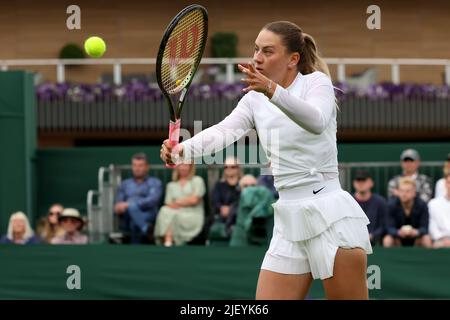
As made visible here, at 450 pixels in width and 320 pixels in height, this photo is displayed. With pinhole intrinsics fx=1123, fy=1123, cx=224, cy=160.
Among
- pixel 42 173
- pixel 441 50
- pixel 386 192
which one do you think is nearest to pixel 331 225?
pixel 386 192

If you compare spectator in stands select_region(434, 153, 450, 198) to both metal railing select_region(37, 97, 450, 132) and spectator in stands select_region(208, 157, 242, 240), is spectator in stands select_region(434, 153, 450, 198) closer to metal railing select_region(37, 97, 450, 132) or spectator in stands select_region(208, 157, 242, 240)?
spectator in stands select_region(208, 157, 242, 240)

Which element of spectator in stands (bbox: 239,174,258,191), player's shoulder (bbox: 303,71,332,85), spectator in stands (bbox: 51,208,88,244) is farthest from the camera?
spectator in stands (bbox: 51,208,88,244)

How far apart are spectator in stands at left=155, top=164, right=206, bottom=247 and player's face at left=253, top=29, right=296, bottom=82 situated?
17.2 ft

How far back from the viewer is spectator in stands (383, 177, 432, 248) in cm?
914

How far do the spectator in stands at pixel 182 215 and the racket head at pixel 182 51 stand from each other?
473 cm

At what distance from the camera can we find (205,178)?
34.7ft

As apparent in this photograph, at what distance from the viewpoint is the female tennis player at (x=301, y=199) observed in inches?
176

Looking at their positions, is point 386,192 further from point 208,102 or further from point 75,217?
point 208,102

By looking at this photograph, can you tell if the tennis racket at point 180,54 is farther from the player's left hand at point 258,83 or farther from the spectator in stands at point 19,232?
the spectator in stands at point 19,232

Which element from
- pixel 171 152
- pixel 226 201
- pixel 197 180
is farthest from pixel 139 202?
pixel 171 152

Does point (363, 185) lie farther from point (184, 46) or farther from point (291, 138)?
point (291, 138)

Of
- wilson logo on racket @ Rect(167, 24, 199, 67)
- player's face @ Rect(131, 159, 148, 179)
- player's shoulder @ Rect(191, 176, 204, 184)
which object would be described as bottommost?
player's shoulder @ Rect(191, 176, 204, 184)

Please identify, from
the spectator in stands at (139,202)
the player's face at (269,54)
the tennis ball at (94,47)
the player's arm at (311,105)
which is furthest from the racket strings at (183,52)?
the spectator in stands at (139,202)

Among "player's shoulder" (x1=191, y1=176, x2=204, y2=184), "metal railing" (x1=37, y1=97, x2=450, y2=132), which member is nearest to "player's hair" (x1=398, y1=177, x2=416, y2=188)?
"player's shoulder" (x1=191, y1=176, x2=204, y2=184)
